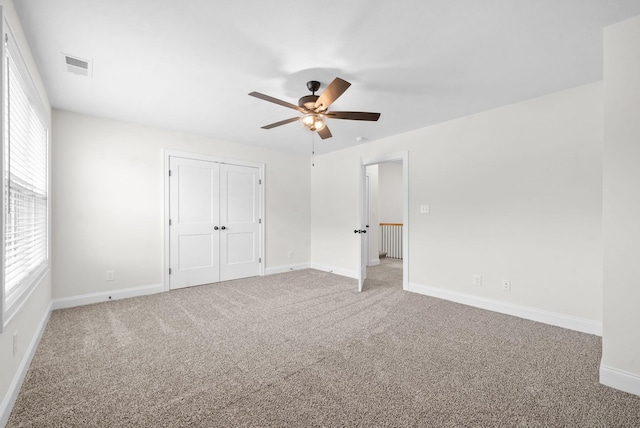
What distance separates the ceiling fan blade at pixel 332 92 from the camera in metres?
2.09

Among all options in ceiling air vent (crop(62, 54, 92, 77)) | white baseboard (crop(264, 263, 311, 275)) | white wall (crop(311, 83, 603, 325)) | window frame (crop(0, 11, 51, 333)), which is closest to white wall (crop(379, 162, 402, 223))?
white baseboard (crop(264, 263, 311, 275))

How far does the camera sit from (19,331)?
1.95m

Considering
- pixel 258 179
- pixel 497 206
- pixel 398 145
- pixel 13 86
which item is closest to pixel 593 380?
pixel 497 206

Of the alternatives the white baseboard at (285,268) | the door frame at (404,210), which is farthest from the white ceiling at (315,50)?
the white baseboard at (285,268)

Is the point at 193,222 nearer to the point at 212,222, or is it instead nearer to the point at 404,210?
the point at 212,222

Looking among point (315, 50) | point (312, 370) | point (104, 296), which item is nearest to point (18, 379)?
point (312, 370)

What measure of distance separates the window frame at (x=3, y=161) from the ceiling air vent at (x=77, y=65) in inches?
11.3

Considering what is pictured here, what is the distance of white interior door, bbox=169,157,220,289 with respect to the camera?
430cm

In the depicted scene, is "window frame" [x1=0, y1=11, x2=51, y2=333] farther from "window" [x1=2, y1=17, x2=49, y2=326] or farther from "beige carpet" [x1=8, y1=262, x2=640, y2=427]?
"beige carpet" [x1=8, y1=262, x2=640, y2=427]

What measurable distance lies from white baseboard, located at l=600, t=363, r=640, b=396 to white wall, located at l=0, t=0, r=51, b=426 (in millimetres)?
3575

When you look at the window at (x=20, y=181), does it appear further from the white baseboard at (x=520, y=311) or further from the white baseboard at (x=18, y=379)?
the white baseboard at (x=520, y=311)

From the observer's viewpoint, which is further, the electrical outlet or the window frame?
the electrical outlet

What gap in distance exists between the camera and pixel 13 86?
1876 millimetres

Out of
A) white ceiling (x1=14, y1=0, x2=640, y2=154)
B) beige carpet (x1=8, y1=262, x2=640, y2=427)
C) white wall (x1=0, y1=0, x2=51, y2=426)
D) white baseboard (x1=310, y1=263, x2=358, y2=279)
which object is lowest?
beige carpet (x1=8, y1=262, x2=640, y2=427)
